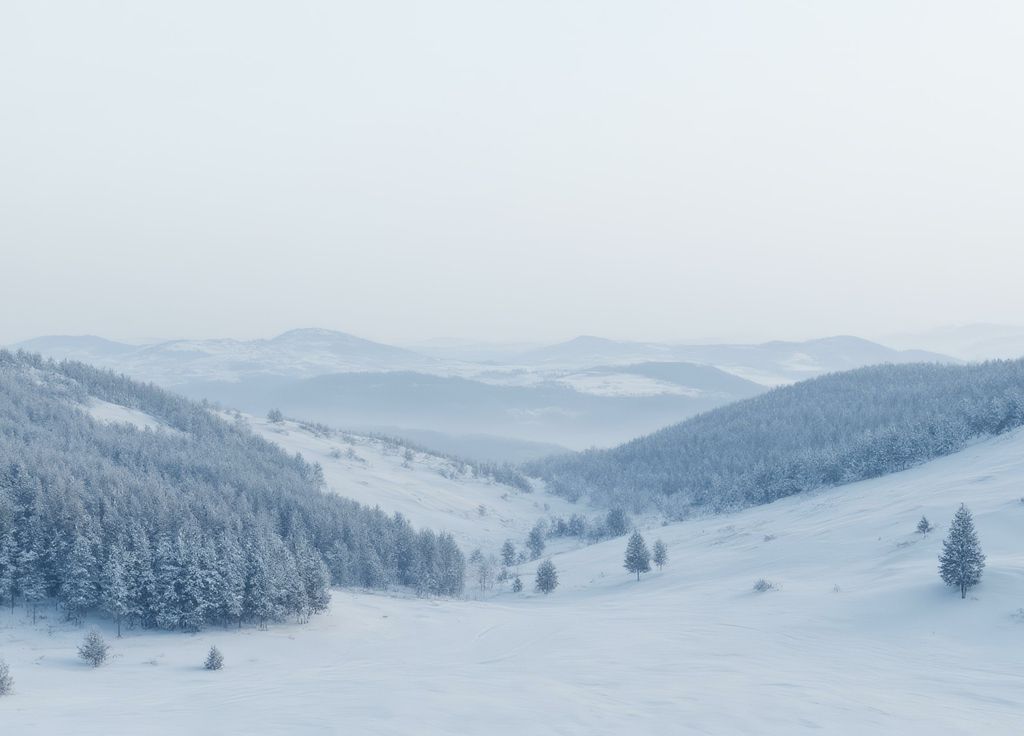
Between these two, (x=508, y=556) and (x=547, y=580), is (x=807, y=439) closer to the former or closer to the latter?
(x=508, y=556)

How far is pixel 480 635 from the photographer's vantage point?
45.2 meters

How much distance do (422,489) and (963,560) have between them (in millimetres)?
123924

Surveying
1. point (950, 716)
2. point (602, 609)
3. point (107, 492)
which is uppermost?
point (107, 492)

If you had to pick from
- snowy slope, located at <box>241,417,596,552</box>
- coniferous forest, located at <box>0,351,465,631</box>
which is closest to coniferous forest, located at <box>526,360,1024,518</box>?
snowy slope, located at <box>241,417,596,552</box>

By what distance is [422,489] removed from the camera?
504 ft

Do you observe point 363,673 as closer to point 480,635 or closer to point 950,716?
point 480,635

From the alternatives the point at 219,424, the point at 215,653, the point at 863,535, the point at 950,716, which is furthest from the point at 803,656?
the point at 219,424

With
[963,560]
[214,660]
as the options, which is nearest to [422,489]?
[214,660]

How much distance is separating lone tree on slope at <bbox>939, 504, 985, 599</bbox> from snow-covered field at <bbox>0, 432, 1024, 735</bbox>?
74cm

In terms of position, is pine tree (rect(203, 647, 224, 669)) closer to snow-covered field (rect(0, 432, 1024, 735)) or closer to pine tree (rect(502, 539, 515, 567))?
snow-covered field (rect(0, 432, 1024, 735))

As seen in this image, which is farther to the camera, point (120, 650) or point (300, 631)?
point (300, 631)

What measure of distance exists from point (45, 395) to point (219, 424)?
29.9 metres

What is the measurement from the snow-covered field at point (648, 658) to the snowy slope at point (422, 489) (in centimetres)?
6849

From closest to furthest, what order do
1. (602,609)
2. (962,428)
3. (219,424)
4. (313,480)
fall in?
(602,609) → (962,428) → (313,480) → (219,424)
